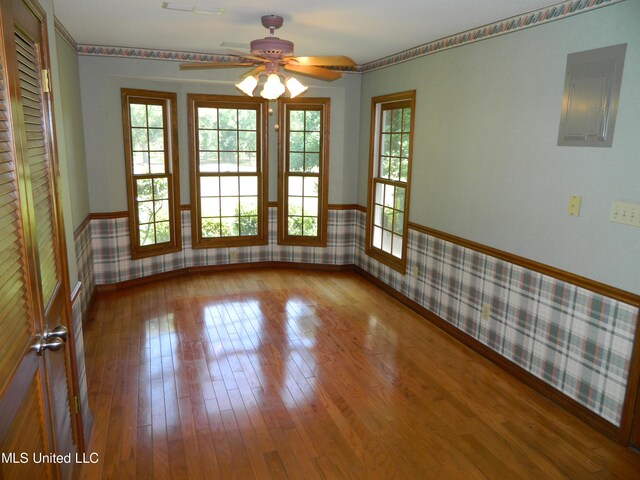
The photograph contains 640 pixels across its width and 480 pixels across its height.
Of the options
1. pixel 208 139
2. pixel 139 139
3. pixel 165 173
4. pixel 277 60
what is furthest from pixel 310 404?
pixel 208 139

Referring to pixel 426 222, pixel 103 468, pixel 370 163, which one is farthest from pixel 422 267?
pixel 103 468

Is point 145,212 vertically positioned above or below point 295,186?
below

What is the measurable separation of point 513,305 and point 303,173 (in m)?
3.30

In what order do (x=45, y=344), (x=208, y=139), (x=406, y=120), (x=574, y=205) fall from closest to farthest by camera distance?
1. (x=45, y=344)
2. (x=574, y=205)
3. (x=406, y=120)
4. (x=208, y=139)

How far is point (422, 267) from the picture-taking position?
4727mm

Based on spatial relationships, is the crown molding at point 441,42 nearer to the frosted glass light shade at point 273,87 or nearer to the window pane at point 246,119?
the window pane at point 246,119

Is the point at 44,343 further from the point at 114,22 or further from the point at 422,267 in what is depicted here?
the point at 422,267

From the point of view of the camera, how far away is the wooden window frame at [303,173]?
233 inches

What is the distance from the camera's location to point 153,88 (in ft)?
17.5

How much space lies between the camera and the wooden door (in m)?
Result: 1.41

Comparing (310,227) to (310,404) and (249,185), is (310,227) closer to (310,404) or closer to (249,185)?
(249,185)

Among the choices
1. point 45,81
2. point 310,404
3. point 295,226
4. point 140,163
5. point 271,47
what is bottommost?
Answer: point 310,404

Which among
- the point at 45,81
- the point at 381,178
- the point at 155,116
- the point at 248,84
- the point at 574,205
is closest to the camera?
the point at 45,81

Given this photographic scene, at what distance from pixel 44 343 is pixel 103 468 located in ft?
3.58
